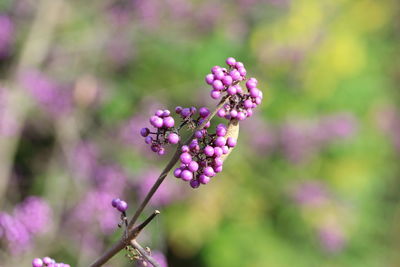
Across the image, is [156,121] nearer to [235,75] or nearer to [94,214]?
[235,75]

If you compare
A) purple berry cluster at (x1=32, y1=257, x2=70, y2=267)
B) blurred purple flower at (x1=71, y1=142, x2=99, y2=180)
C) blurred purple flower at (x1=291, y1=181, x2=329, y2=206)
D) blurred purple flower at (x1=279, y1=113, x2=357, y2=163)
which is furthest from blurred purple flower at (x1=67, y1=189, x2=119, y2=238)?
blurred purple flower at (x1=291, y1=181, x2=329, y2=206)

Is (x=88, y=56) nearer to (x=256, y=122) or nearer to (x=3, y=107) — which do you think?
(x=3, y=107)

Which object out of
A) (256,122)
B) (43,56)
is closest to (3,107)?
(43,56)

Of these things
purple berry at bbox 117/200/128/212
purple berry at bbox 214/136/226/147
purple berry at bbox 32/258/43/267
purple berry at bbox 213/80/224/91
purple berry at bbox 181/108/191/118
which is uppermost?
purple berry at bbox 213/80/224/91

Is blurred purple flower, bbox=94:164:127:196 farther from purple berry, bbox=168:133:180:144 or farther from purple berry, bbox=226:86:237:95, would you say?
purple berry, bbox=226:86:237:95

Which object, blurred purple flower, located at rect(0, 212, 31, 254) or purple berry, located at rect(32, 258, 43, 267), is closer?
purple berry, located at rect(32, 258, 43, 267)

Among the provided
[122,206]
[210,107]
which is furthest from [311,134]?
[122,206]
